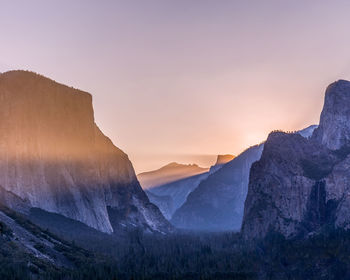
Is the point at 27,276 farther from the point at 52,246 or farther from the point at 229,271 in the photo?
the point at 229,271

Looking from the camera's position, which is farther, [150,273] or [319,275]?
[319,275]

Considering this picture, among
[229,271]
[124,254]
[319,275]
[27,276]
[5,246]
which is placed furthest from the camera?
[124,254]

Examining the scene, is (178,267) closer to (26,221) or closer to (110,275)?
(110,275)

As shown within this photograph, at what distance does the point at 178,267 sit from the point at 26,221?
54557mm

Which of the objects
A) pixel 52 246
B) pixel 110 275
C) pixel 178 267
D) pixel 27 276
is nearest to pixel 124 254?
pixel 178 267

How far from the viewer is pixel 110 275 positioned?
130125 mm

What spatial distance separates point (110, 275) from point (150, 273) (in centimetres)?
1790

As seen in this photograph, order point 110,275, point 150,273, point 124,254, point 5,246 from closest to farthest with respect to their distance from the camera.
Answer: point 5,246 → point 110,275 → point 150,273 → point 124,254

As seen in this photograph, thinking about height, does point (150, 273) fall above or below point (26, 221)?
below

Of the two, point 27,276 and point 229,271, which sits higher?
point 27,276

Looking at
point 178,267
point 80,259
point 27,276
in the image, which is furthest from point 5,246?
point 178,267

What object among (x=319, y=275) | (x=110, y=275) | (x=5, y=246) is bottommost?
(x=319, y=275)

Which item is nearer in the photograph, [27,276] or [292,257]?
[27,276]

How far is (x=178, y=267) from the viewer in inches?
6373
